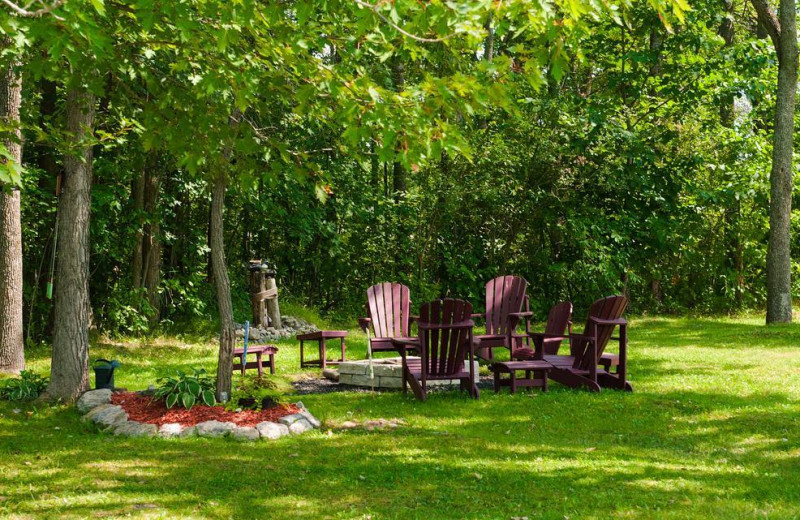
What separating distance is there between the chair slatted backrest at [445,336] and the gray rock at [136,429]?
2.43m

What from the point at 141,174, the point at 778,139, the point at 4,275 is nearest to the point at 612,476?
the point at 4,275

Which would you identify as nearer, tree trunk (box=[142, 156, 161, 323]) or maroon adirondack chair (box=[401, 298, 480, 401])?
maroon adirondack chair (box=[401, 298, 480, 401])

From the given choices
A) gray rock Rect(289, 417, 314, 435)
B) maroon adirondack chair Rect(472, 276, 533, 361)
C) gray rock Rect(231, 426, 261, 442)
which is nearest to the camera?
gray rock Rect(231, 426, 261, 442)

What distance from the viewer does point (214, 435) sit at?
5.97 meters

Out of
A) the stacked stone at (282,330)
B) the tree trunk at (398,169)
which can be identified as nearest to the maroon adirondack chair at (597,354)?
the stacked stone at (282,330)

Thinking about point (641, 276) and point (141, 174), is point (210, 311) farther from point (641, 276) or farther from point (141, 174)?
point (641, 276)

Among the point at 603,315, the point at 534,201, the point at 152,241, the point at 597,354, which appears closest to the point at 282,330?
the point at 152,241

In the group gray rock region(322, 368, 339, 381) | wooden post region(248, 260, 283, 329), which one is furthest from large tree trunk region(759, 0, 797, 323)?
gray rock region(322, 368, 339, 381)

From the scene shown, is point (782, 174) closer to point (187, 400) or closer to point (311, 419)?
point (311, 419)

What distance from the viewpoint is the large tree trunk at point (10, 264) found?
8.48 m

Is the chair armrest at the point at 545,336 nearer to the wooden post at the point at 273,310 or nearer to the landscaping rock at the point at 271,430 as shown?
the landscaping rock at the point at 271,430

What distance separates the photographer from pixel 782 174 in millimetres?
12961

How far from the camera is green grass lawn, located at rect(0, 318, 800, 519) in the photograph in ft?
14.1

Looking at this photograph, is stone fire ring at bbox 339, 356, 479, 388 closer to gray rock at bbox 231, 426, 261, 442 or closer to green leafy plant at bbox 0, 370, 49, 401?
gray rock at bbox 231, 426, 261, 442
